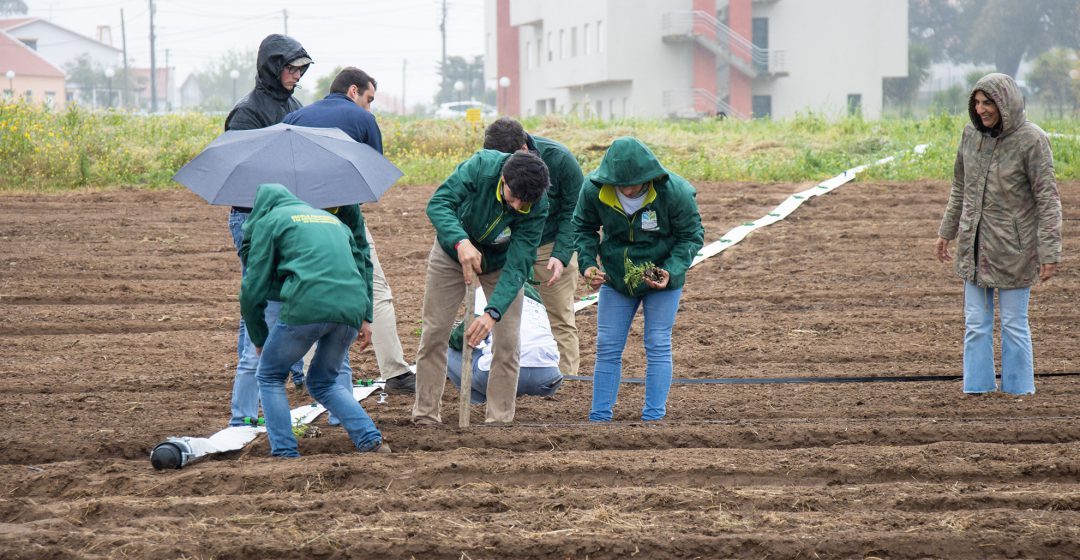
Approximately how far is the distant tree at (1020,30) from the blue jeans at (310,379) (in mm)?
62669

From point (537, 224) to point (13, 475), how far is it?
2.86 m

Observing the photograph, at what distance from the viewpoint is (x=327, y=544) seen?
14.8ft

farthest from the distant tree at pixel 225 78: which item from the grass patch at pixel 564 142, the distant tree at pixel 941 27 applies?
the grass patch at pixel 564 142

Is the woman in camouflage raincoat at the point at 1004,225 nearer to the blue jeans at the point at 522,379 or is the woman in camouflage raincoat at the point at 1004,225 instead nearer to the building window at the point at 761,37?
the blue jeans at the point at 522,379

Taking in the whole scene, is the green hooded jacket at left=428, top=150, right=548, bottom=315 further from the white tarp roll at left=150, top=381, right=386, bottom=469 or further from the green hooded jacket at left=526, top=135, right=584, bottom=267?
the white tarp roll at left=150, top=381, right=386, bottom=469

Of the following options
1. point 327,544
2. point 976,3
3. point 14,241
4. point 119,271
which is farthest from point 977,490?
point 976,3

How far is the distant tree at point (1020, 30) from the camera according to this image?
6203 cm

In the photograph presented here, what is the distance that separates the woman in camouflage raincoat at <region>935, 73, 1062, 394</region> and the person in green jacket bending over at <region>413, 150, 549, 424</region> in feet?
9.29

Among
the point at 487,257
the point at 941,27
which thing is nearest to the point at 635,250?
the point at 487,257

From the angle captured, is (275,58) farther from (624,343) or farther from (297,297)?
(624,343)

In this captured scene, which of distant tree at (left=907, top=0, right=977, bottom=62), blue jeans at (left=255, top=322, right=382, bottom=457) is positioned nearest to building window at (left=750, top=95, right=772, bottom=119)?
distant tree at (left=907, top=0, right=977, bottom=62)

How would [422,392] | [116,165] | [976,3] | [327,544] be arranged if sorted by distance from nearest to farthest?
[327,544], [422,392], [116,165], [976,3]

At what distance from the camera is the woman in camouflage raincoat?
22.8 ft

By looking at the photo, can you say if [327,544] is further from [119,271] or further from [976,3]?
[976,3]
